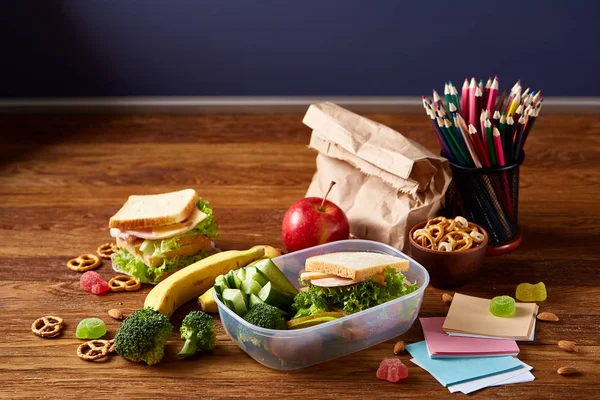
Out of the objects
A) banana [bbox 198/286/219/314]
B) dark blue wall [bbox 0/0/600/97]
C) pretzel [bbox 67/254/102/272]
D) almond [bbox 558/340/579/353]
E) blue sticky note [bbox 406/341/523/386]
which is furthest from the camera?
dark blue wall [bbox 0/0/600/97]

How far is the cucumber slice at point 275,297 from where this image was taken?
201 centimetres

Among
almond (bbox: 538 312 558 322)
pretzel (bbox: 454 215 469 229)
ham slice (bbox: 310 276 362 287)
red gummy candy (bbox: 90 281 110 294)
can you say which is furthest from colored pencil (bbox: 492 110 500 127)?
red gummy candy (bbox: 90 281 110 294)

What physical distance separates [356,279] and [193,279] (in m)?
0.50

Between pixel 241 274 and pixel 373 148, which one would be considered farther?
pixel 373 148

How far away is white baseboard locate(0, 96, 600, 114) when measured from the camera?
12.4 ft

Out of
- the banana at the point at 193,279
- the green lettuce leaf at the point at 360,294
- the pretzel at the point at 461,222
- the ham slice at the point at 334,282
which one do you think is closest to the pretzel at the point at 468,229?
the pretzel at the point at 461,222

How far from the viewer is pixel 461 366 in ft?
6.31

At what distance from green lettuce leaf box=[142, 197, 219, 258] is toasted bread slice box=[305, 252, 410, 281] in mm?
451

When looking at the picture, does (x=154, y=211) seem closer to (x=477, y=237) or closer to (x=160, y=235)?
(x=160, y=235)

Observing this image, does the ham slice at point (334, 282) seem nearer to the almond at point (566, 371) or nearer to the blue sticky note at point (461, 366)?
the blue sticky note at point (461, 366)

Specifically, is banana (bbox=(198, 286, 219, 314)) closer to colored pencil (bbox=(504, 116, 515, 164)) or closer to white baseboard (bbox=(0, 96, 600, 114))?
colored pencil (bbox=(504, 116, 515, 164))

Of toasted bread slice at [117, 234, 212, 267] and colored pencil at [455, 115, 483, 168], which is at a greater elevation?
colored pencil at [455, 115, 483, 168]

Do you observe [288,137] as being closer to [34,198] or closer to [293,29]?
[293,29]

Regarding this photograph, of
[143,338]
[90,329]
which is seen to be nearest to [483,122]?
[143,338]
